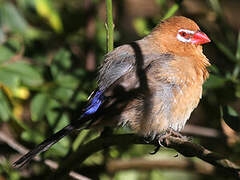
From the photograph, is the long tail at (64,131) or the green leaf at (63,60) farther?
the green leaf at (63,60)

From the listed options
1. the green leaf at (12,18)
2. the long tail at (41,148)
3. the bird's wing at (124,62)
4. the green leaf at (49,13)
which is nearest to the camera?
the long tail at (41,148)

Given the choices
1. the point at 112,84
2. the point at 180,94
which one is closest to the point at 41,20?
the point at 112,84

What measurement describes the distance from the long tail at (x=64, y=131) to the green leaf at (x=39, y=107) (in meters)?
0.37

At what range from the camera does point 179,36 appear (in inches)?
168

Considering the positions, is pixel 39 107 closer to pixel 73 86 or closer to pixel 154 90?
pixel 73 86

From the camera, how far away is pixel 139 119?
12.5 ft

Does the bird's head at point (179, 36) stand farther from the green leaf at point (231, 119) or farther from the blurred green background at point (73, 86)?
the green leaf at point (231, 119)

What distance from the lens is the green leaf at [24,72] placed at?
395cm

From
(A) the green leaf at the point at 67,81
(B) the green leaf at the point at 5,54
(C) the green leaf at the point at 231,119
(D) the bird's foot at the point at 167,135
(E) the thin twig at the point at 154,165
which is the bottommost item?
(E) the thin twig at the point at 154,165

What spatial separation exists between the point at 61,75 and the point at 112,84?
21.0 inches

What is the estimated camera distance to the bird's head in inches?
165

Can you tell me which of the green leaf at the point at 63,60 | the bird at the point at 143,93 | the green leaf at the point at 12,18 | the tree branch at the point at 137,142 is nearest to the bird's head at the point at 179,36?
the bird at the point at 143,93

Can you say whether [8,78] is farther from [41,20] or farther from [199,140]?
[199,140]

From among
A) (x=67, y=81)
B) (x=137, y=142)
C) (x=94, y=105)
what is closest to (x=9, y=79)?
(x=67, y=81)
